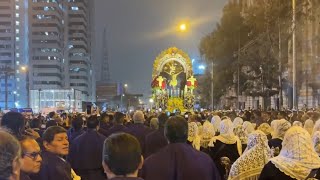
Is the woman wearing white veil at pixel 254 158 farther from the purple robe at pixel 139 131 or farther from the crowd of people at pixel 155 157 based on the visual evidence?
the purple robe at pixel 139 131

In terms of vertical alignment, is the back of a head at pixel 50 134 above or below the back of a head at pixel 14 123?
below

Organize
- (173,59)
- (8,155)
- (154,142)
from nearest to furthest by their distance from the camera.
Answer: (8,155) → (154,142) → (173,59)

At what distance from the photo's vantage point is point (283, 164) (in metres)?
6.20

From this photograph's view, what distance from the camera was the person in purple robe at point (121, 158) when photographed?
365cm

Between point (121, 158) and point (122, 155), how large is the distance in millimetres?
21

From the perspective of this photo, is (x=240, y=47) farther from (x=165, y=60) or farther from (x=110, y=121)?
(x=110, y=121)

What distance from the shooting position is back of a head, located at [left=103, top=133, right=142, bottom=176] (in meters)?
3.66

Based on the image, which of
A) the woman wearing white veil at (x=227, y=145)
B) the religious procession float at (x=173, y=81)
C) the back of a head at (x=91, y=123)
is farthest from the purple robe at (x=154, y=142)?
the religious procession float at (x=173, y=81)

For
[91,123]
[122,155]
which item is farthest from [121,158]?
[91,123]

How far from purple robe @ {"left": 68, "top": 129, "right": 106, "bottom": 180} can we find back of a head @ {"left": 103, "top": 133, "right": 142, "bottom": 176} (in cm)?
609

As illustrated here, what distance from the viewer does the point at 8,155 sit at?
3021 millimetres

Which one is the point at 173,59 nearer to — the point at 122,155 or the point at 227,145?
the point at 227,145

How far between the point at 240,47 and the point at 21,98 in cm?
9026

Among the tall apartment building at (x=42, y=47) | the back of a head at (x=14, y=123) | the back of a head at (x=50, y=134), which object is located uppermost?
the tall apartment building at (x=42, y=47)
